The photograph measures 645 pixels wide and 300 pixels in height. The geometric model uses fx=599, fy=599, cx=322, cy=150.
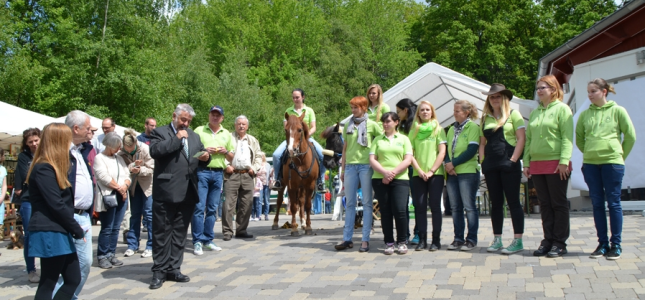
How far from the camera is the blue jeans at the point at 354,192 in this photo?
323 inches

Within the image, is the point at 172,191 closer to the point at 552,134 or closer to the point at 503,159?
the point at 503,159

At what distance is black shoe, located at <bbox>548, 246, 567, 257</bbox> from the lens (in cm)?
688

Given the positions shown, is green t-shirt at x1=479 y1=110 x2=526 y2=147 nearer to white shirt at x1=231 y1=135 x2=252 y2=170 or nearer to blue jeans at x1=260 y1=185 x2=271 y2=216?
white shirt at x1=231 y1=135 x2=252 y2=170

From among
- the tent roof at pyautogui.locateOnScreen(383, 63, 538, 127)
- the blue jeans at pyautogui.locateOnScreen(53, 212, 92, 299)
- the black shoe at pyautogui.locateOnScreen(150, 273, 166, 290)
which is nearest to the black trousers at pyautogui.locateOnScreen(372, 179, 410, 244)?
the black shoe at pyautogui.locateOnScreen(150, 273, 166, 290)

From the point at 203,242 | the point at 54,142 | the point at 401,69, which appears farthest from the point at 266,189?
the point at 401,69

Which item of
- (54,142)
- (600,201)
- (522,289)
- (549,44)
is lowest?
(522,289)

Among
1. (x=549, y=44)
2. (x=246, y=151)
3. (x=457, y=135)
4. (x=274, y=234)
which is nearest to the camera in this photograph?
(x=457, y=135)

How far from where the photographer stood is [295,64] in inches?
1918

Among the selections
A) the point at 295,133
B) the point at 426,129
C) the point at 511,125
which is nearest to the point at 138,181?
the point at 295,133

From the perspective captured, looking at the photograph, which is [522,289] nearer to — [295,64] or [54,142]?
[54,142]

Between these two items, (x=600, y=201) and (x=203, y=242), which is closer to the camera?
(x=600, y=201)

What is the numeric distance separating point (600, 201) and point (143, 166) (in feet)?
19.4

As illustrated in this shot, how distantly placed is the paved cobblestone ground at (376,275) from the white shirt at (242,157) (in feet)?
5.77

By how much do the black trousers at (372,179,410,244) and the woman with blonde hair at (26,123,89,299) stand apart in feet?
13.9
